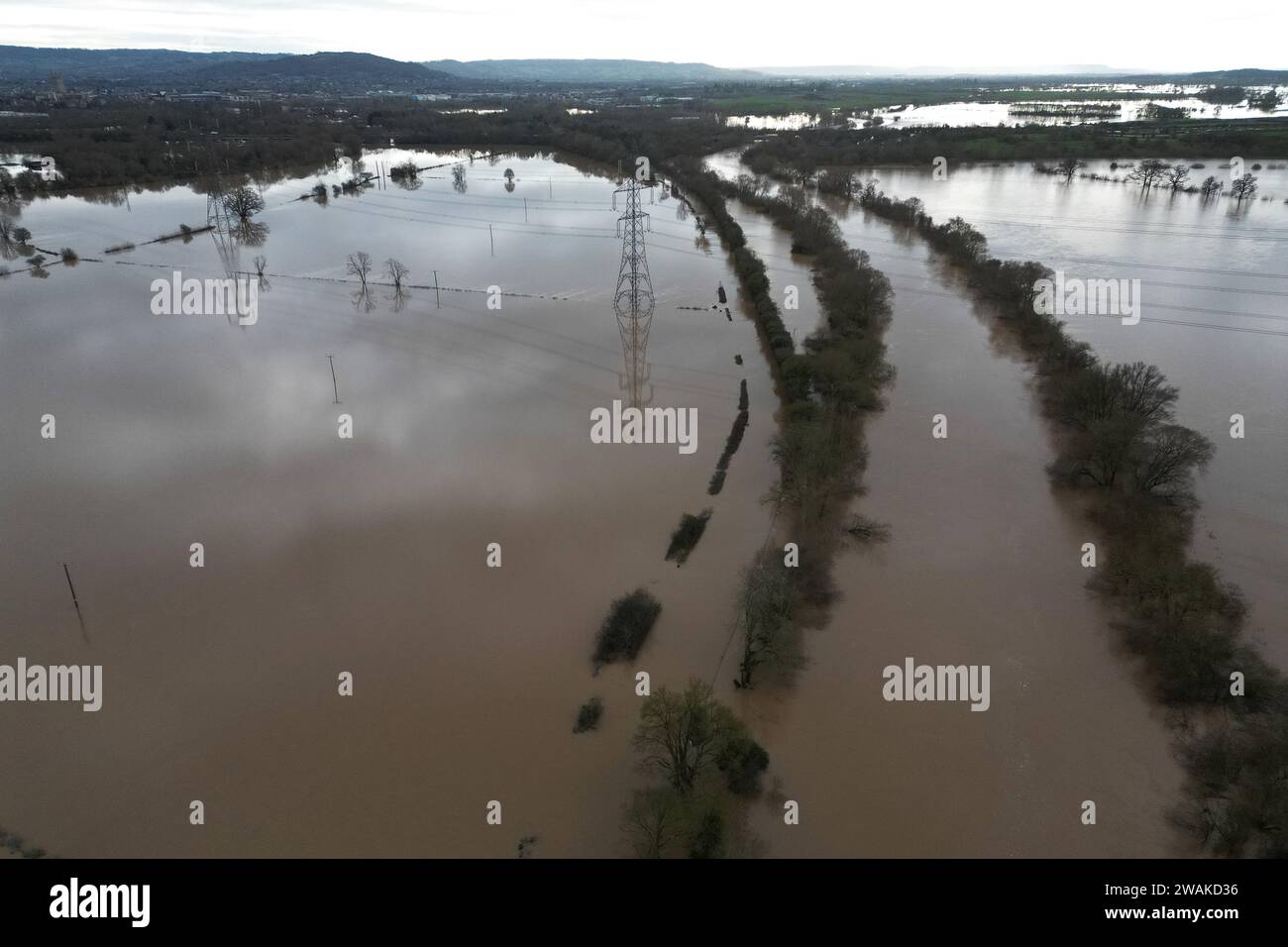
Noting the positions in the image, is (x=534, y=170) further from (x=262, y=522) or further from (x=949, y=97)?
(x=949, y=97)

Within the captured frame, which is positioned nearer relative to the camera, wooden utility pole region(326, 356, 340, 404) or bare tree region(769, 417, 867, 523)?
bare tree region(769, 417, 867, 523)

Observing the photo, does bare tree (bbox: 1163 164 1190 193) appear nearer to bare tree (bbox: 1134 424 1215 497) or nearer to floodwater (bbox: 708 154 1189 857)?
floodwater (bbox: 708 154 1189 857)

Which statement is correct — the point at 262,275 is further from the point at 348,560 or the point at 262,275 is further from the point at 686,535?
the point at 686,535

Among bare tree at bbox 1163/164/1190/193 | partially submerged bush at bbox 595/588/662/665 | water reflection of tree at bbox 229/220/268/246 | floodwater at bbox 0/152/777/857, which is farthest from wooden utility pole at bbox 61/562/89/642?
bare tree at bbox 1163/164/1190/193

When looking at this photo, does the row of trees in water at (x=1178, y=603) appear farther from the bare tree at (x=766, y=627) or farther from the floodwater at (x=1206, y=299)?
the bare tree at (x=766, y=627)

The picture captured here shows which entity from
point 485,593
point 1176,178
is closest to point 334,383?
point 485,593

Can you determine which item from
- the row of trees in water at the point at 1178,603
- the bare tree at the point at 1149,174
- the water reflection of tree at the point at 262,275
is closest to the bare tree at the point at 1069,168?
the bare tree at the point at 1149,174
